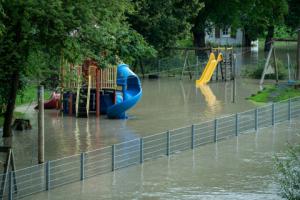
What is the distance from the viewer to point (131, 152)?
22.3 meters

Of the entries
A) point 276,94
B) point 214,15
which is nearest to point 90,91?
point 276,94

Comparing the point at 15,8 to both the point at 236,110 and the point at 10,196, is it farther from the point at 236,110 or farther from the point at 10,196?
the point at 236,110

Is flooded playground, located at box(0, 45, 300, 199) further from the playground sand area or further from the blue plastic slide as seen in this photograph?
the blue plastic slide

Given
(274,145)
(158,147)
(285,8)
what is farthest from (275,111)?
(285,8)

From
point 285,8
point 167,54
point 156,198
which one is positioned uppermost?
point 285,8

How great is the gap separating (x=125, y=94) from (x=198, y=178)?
44.3ft

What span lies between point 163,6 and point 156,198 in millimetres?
34370

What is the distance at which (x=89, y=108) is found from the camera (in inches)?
1305

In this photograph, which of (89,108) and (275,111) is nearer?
(275,111)

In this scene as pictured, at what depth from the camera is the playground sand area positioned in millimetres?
24312

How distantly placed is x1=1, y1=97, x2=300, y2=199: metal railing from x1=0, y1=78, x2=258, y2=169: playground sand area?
1233 millimetres

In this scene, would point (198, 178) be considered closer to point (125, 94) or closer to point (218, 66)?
point (125, 94)

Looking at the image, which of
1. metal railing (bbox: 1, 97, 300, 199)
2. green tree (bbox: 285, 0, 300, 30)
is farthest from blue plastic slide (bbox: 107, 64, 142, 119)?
green tree (bbox: 285, 0, 300, 30)

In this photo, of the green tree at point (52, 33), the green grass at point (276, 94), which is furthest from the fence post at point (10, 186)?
the green grass at point (276, 94)
